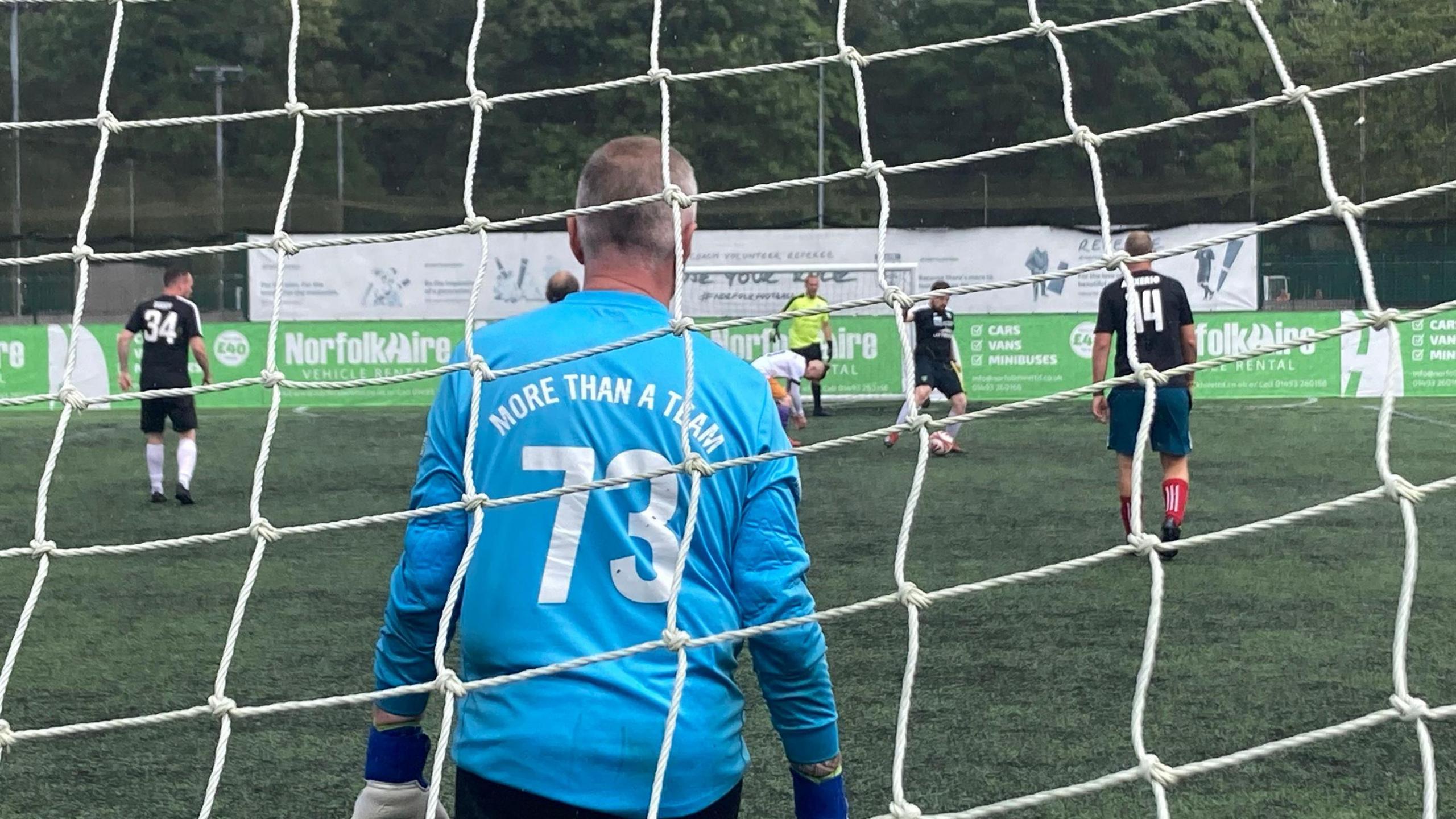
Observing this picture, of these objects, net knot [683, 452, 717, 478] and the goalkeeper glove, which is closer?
net knot [683, 452, 717, 478]

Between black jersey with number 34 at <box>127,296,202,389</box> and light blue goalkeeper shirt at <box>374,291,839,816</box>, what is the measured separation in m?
8.41

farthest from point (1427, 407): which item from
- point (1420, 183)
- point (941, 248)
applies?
point (941, 248)

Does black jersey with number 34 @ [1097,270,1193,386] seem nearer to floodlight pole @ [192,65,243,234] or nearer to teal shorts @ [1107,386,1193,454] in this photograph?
teal shorts @ [1107,386,1193,454]

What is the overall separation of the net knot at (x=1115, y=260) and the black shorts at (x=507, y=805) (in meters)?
1.12

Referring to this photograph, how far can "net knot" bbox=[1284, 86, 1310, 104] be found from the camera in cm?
285

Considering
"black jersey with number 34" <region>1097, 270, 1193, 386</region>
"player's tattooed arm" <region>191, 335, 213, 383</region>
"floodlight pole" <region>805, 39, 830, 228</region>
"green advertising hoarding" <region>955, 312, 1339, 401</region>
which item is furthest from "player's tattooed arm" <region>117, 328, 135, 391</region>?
"floodlight pole" <region>805, 39, 830, 228</region>

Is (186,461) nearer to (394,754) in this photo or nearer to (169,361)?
(169,361)

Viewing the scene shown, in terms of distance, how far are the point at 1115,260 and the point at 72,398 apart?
6.27 feet

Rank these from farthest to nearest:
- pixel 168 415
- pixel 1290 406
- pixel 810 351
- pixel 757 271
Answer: pixel 757 271, pixel 1290 406, pixel 810 351, pixel 168 415

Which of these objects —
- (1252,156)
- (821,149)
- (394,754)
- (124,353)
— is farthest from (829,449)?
(1252,156)

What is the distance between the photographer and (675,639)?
2.18 meters

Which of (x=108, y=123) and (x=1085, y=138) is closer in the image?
(x=1085, y=138)

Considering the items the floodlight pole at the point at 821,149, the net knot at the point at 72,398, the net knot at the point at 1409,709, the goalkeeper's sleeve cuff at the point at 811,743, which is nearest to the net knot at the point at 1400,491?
the net knot at the point at 1409,709

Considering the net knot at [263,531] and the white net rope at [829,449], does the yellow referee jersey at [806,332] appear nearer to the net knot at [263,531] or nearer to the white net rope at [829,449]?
the white net rope at [829,449]
